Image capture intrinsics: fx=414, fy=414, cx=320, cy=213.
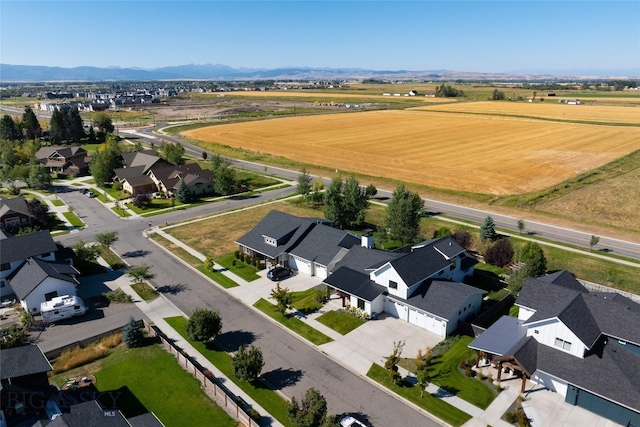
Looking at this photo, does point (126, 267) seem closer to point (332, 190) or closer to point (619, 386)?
point (332, 190)

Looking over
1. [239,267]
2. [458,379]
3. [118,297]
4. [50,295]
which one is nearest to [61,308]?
[50,295]

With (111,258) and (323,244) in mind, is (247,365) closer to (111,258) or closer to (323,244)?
(323,244)

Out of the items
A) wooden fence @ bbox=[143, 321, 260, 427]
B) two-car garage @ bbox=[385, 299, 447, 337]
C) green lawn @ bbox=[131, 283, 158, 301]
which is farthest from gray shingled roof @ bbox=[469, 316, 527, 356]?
green lawn @ bbox=[131, 283, 158, 301]

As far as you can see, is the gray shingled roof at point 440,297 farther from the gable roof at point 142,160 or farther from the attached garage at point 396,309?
the gable roof at point 142,160

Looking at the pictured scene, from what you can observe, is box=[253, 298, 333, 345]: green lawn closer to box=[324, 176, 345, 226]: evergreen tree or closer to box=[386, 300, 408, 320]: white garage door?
box=[386, 300, 408, 320]: white garage door

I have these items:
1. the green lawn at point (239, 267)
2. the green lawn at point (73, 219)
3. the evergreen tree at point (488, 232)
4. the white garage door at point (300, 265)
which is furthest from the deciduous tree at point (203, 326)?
the green lawn at point (73, 219)

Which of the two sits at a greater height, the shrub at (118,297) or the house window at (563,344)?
the house window at (563,344)

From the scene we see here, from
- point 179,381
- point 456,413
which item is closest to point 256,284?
point 179,381
